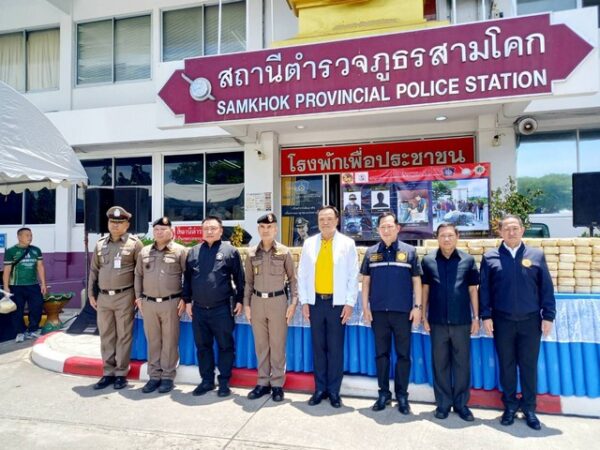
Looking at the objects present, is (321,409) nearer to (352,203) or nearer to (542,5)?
(352,203)

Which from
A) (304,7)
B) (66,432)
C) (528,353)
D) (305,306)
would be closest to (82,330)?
(66,432)

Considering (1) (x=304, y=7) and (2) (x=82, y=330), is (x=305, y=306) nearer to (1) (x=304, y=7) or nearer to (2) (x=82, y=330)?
(2) (x=82, y=330)

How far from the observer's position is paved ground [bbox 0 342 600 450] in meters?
3.48

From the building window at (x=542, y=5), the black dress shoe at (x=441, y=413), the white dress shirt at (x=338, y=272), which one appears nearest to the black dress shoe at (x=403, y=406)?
the black dress shoe at (x=441, y=413)

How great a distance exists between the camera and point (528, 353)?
371 cm

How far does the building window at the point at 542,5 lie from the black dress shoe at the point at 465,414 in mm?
8567

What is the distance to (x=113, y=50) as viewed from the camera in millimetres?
11094

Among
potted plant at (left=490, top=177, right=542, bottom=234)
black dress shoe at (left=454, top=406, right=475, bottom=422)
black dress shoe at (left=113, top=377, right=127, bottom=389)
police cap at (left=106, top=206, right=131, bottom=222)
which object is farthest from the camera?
potted plant at (left=490, top=177, right=542, bottom=234)

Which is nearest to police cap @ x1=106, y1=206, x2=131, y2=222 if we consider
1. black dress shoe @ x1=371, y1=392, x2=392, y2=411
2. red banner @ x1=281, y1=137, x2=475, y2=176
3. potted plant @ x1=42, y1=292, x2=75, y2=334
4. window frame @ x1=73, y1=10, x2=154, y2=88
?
black dress shoe @ x1=371, y1=392, x2=392, y2=411

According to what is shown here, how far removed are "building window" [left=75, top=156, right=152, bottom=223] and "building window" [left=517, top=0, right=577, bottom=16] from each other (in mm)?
9197

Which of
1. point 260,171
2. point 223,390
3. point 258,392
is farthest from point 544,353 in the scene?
point 260,171

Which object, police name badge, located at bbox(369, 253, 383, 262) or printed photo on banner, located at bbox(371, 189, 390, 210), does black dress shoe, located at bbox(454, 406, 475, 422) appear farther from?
printed photo on banner, located at bbox(371, 189, 390, 210)

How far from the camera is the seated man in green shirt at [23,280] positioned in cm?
695

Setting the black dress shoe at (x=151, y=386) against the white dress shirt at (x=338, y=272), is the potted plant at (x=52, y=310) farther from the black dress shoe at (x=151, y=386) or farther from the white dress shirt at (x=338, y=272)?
the white dress shirt at (x=338, y=272)
